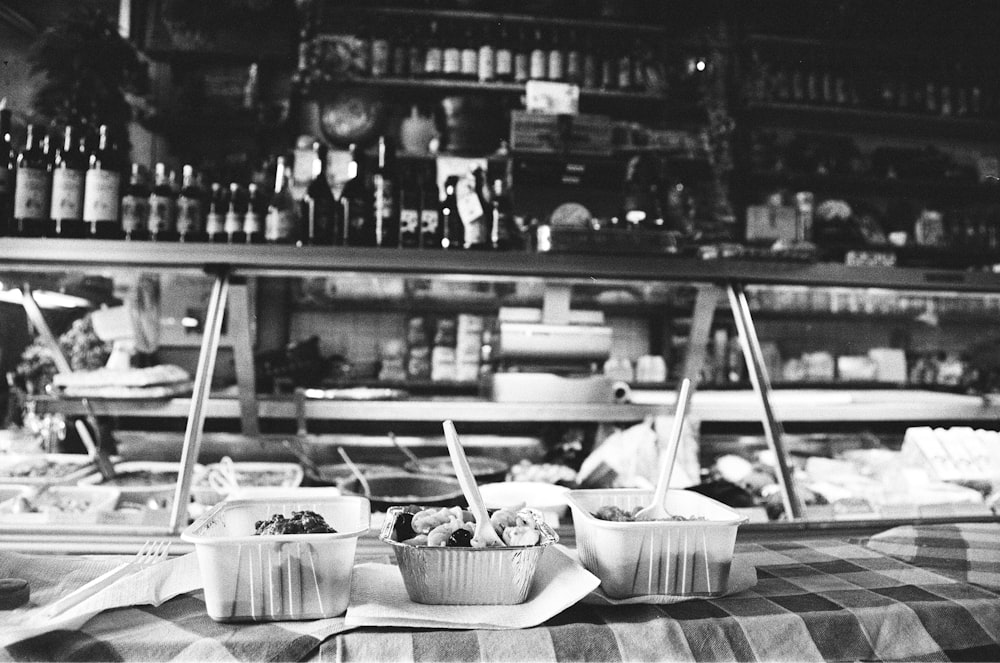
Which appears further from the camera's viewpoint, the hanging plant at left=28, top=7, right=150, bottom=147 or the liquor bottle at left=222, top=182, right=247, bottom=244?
the hanging plant at left=28, top=7, right=150, bottom=147

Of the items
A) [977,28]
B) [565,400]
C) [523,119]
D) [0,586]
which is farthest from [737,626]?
[977,28]

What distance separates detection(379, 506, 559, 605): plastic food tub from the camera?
1.18m

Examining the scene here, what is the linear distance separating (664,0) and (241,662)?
18.1 ft

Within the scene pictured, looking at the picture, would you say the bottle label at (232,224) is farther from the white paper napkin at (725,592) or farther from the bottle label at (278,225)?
the white paper napkin at (725,592)

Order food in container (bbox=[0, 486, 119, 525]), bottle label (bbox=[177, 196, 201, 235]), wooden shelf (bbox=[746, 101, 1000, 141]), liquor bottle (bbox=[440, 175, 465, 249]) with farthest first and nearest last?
wooden shelf (bbox=[746, 101, 1000, 141])
liquor bottle (bbox=[440, 175, 465, 249])
bottle label (bbox=[177, 196, 201, 235])
food in container (bbox=[0, 486, 119, 525])

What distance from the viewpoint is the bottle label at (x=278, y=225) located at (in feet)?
8.62

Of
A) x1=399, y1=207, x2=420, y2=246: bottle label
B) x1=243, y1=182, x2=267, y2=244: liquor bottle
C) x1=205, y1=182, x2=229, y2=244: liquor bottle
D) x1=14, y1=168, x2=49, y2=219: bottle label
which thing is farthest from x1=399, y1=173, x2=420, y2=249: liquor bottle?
x1=14, y1=168, x2=49, y2=219: bottle label

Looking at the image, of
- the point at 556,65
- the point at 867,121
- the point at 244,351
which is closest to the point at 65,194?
the point at 244,351

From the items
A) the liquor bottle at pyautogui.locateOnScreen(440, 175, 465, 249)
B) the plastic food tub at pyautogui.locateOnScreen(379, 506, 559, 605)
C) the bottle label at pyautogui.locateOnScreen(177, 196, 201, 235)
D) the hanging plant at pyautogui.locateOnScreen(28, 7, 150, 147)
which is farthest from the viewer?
the hanging plant at pyautogui.locateOnScreen(28, 7, 150, 147)

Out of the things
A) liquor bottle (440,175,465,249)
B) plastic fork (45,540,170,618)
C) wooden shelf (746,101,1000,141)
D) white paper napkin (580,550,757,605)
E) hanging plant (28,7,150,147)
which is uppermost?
wooden shelf (746,101,1000,141)

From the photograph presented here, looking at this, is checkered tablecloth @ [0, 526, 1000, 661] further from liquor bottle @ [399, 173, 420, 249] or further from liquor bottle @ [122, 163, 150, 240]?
liquor bottle @ [399, 173, 420, 249]

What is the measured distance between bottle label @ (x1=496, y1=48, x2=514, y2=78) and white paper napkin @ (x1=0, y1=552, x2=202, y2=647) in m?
4.49

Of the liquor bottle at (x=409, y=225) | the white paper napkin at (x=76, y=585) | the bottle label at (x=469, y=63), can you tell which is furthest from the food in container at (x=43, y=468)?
the bottle label at (x=469, y=63)

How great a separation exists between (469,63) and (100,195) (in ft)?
11.3
